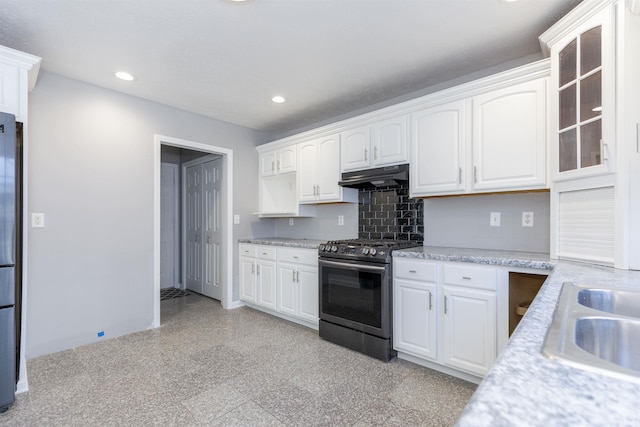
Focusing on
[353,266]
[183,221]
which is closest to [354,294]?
[353,266]

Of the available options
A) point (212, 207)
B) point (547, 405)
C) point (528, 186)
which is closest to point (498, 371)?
point (547, 405)

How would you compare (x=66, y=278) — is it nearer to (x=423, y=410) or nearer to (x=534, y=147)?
(x=423, y=410)

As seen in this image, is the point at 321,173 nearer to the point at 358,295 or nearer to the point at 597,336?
the point at 358,295

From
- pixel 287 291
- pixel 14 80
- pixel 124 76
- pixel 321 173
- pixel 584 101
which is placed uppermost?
pixel 124 76

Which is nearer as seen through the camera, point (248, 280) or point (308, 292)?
point (308, 292)

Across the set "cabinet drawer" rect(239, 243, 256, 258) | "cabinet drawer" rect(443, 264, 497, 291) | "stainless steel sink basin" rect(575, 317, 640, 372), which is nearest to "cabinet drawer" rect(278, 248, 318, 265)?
"cabinet drawer" rect(239, 243, 256, 258)

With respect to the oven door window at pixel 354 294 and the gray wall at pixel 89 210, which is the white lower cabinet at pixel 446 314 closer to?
the oven door window at pixel 354 294

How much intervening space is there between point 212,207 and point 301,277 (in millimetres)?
1942

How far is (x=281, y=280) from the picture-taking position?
11.9 ft

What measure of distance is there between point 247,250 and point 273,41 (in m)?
2.55

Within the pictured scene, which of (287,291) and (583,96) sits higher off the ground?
(583,96)

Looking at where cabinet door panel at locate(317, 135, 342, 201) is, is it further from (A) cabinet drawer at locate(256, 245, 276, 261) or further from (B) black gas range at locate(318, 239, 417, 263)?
(A) cabinet drawer at locate(256, 245, 276, 261)

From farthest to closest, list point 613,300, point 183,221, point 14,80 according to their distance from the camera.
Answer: point 183,221, point 14,80, point 613,300

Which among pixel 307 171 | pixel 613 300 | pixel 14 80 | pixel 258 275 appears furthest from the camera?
pixel 258 275
